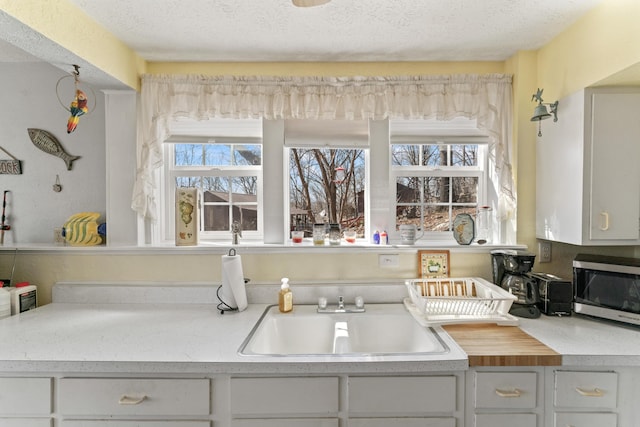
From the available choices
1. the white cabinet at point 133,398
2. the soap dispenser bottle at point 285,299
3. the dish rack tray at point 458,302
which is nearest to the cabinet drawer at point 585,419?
the dish rack tray at point 458,302

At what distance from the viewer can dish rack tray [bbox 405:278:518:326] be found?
4.99ft

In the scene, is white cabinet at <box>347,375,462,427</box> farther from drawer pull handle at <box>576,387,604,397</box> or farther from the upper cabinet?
the upper cabinet

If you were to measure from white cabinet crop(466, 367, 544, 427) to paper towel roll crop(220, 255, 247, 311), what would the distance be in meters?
1.15

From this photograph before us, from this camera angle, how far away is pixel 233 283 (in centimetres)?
170

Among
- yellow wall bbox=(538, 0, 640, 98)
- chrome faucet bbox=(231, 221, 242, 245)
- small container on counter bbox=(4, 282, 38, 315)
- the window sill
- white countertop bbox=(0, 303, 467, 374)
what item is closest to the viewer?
white countertop bbox=(0, 303, 467, 374)

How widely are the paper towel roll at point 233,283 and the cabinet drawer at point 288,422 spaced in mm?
620

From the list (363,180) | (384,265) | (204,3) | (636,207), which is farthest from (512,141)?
(204,3)

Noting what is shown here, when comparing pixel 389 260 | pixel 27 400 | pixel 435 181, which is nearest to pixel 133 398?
pixel 27 400

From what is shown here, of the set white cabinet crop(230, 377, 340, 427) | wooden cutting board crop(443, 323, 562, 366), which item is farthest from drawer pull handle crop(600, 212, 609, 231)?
white cabinet crop(230, 377, 340, 427)

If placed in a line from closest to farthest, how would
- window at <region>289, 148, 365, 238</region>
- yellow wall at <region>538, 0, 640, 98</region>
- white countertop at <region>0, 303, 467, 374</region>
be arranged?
1. white countertop at <region>0, 303, 467, 374</region>
2. yellow wall at <region>538, 0, 640, 98</region>
3. window at <region>289, 148, 365, 238</region>

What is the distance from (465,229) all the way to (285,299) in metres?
1.18

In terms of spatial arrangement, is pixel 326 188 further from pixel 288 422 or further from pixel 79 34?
pixel 79 34

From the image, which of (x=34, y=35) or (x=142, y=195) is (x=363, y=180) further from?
(x=34, y=35)

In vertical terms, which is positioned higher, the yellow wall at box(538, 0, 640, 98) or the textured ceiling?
the textured ceiling
